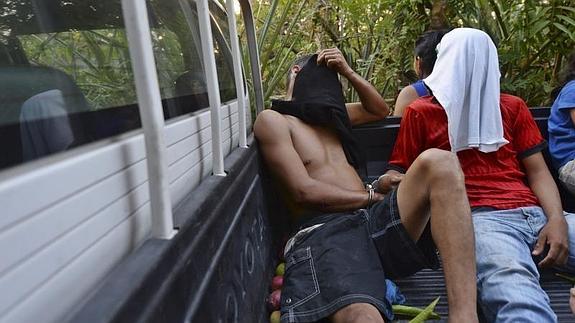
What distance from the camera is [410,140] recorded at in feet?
8.33

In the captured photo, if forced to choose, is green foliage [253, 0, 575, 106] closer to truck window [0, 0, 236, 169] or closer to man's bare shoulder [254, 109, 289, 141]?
man's bare shoulder [254, 109, 289, 141]

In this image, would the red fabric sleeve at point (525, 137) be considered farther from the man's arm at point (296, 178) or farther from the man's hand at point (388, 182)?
the man's arm at point (296, 178)

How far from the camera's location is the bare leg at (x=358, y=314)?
1.68m

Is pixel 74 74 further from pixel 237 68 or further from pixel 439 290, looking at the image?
pixel 439 290

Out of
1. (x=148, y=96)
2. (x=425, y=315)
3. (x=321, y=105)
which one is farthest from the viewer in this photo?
(x=321, y=105)

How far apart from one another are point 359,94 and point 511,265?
4.30ft

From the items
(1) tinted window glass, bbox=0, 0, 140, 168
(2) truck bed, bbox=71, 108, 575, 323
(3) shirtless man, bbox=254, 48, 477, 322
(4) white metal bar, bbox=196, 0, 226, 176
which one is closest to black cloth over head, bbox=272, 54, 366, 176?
(3) shirtless man, bbox=254, 48, 477, 322

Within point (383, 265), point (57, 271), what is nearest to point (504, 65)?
point (383, 265)

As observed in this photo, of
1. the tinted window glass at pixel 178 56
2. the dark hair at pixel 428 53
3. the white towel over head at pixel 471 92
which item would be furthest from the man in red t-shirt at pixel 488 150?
the tinted window glass at pixel 178 56

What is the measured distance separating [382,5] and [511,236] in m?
3.32

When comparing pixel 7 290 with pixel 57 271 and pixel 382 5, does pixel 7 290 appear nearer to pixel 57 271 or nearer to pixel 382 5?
pixel 57 271

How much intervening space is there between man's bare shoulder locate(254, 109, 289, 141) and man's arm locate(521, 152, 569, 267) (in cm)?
114

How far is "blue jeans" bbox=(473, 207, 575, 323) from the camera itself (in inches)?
69.0

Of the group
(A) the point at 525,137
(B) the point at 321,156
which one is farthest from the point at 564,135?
(B) the point at 321,156
